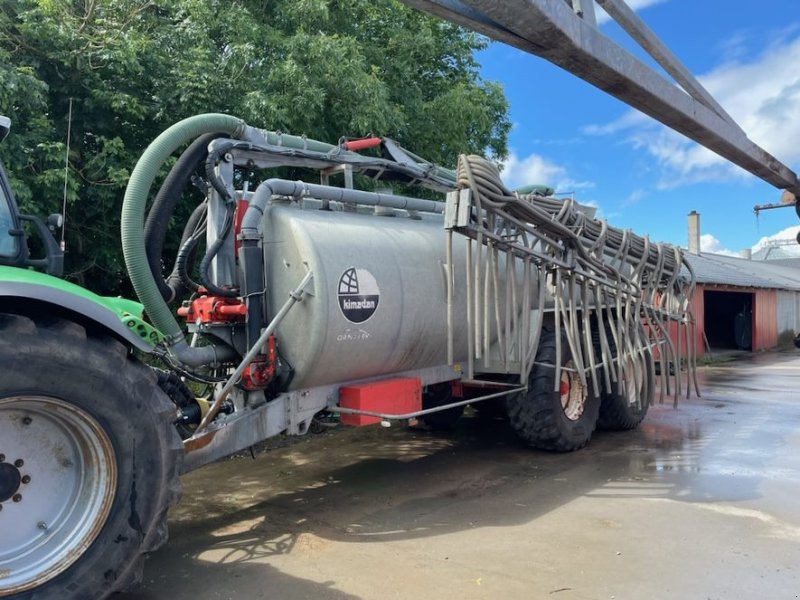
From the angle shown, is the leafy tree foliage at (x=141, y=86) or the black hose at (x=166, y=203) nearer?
the black hose at (x=166, y=203)

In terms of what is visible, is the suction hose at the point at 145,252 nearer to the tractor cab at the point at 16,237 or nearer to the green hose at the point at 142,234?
the green hose at the point at 142,234

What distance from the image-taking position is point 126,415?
320 cm

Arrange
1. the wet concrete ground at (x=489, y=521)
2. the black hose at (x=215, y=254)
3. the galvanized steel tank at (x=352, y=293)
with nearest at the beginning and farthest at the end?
the wet concrete ground at (x=489, y=521)
the galvanized steel tank at (x=352, y=293)
the black hose at (x=215, y=254)

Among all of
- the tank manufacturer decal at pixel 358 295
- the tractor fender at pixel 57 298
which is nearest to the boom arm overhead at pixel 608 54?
the tractor fender at pixel 57 298

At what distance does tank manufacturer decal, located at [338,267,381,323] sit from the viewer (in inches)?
187

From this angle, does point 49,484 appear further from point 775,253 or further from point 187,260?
point 775,253

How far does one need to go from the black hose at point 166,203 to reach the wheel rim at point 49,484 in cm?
191

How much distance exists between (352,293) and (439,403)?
2.45 m

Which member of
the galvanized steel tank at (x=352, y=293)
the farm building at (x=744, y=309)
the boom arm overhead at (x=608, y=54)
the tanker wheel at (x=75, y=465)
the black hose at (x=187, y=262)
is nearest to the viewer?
the boom arm overhead at (x=608, y=54)

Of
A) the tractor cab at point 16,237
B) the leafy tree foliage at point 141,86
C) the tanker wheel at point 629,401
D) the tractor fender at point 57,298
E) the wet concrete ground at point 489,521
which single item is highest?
the leafy tree foliage at point 141,86

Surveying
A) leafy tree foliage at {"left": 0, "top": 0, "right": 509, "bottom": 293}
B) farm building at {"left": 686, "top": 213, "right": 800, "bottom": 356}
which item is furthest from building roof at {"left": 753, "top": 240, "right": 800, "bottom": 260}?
leafy tree foliage at {"left": 0, "top": 0, "right": 509, "bottom": 293}

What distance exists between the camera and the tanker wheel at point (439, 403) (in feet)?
21.6

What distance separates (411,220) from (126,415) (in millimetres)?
3421

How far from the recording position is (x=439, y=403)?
22.4 feet
